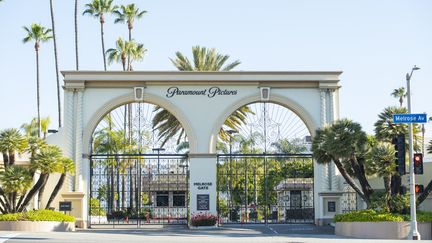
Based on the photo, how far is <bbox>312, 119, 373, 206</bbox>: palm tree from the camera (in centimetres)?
2991

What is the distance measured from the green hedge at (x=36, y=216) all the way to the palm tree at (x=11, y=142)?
2.77 meters

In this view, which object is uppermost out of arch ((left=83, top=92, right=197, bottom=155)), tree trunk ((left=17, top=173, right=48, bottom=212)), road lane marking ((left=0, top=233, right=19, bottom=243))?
arch ((left=83, top=92, right=197, bottom=155))

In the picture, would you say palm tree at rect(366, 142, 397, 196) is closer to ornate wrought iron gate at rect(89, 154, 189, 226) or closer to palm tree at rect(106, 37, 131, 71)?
ornate wrought iron gate at rect(89, 154, 189, 226)

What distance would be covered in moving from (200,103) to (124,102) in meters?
3.93

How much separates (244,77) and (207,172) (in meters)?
5.24

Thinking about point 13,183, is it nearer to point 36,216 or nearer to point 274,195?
point 36,216

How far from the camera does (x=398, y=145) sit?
25859mm

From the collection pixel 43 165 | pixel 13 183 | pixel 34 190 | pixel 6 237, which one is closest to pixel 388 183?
pixel 43 165

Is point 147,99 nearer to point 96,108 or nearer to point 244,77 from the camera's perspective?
point 96,108

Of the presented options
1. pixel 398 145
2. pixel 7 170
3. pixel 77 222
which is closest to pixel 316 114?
pixel 398 145

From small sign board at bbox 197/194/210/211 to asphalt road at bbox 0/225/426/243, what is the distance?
56.8 inches

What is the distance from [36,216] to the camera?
30.5 metres

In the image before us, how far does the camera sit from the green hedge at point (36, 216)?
3019cm

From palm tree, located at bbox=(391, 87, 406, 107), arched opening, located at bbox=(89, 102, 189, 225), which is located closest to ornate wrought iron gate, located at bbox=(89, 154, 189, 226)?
arched opening, located at bbox=(89, 102, 189, 225)
